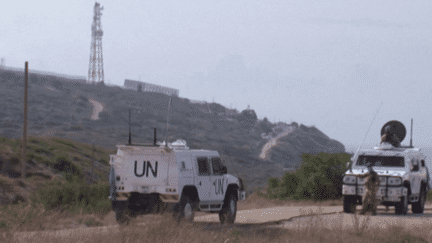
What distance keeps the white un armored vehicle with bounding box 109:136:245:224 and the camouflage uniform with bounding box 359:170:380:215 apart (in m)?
6.15

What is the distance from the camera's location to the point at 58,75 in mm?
172000

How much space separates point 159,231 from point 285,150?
135m

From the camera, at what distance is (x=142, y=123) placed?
449 ft

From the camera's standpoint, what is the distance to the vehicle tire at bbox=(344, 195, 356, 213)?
21.1 m

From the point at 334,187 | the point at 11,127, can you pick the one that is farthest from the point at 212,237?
the point at 11,127

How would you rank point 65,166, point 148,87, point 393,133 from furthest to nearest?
point 148,87 → point 65,166 → point 393,133

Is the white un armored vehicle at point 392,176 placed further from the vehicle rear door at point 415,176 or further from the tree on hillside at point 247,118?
the tree on hillside at point 247,118

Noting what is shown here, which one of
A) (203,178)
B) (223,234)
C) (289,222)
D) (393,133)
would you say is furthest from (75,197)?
(223,234)

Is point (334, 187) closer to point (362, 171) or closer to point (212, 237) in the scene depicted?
point (362, 171)

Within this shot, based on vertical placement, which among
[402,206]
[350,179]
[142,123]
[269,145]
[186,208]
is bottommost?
[269,145]

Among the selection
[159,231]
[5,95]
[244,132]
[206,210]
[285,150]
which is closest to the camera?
[159,231]

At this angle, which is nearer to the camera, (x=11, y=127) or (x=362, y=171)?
(x=362, y=171)

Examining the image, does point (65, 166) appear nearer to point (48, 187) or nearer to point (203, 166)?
point (48, 187)

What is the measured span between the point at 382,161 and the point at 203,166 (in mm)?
8481
